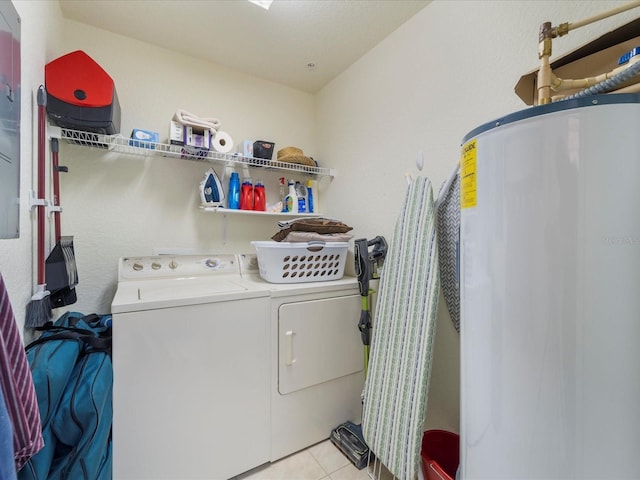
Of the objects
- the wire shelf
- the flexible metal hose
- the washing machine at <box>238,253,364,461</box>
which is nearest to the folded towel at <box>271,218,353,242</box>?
the washing machine at <box>238,253,364,461</box>

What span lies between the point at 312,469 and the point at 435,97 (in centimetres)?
216

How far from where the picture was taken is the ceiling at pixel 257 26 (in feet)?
5.39

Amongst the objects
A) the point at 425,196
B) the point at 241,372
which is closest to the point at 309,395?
the point at 241,372

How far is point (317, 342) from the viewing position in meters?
1.64

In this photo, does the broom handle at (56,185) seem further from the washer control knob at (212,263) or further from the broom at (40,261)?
the washer control knob at (212,263)

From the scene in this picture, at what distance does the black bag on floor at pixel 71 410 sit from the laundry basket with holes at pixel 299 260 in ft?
2.86

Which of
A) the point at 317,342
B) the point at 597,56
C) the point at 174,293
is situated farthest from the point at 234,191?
the point at 597,56

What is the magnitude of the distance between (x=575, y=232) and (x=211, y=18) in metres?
2.12

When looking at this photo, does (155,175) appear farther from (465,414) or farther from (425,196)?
(465,414)

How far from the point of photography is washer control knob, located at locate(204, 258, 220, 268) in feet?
6.51

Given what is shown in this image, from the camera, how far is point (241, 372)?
4.67 feet

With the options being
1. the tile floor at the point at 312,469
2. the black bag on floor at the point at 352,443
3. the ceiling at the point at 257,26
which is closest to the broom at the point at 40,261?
the ceiling at the point at 257,26

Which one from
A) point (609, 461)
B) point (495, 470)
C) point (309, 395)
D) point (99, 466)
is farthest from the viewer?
point (309, 395)

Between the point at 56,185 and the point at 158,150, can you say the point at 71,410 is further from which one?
the point at 158,150
